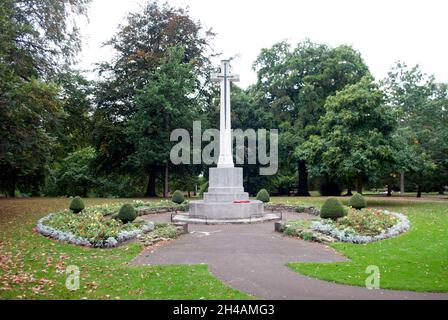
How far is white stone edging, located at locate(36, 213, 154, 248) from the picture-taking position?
13820 mm

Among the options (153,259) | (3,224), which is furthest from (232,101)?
(153,259)

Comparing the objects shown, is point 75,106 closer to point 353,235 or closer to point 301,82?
point 301,82

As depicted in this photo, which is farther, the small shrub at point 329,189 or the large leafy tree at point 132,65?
the small shrub at point 329,189

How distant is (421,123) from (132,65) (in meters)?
28.6

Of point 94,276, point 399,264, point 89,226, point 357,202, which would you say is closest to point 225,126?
point 357,202

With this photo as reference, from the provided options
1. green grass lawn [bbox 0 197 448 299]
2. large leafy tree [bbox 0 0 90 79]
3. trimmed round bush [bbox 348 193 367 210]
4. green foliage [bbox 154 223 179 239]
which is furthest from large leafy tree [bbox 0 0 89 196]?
trimmed round bush [bbox 348 193 367 210]

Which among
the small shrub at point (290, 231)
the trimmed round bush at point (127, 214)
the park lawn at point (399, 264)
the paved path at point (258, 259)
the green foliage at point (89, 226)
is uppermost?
the trimmed round bush at point (127, 214)

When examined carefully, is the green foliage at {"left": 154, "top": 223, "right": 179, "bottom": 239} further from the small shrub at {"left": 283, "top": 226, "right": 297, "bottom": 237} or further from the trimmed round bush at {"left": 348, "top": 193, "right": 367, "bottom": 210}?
the trimmed round bush at {"left": 348, "top": 193, "right": 367, "bottom": 210}

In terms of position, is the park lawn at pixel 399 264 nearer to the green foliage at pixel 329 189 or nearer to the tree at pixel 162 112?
the tree at pixel 162 112

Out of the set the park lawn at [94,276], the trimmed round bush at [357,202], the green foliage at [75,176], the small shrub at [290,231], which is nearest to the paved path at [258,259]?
the small shrub at [290,231]

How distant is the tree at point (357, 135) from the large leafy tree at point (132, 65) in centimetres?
1384

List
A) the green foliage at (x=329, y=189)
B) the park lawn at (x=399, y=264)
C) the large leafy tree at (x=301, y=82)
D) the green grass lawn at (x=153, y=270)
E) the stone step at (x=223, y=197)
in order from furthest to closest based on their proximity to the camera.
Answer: the green foliage at (x=329, y=189) → the large leafy tree at (x=301, y=82) → the stone step at (x=223, y=197) → the park lawn at (x=399, y=264) → the green grass lawn at (x=153, y=270)

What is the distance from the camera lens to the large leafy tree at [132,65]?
1331 inches

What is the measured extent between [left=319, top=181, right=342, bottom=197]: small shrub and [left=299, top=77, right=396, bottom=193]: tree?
636 inches
